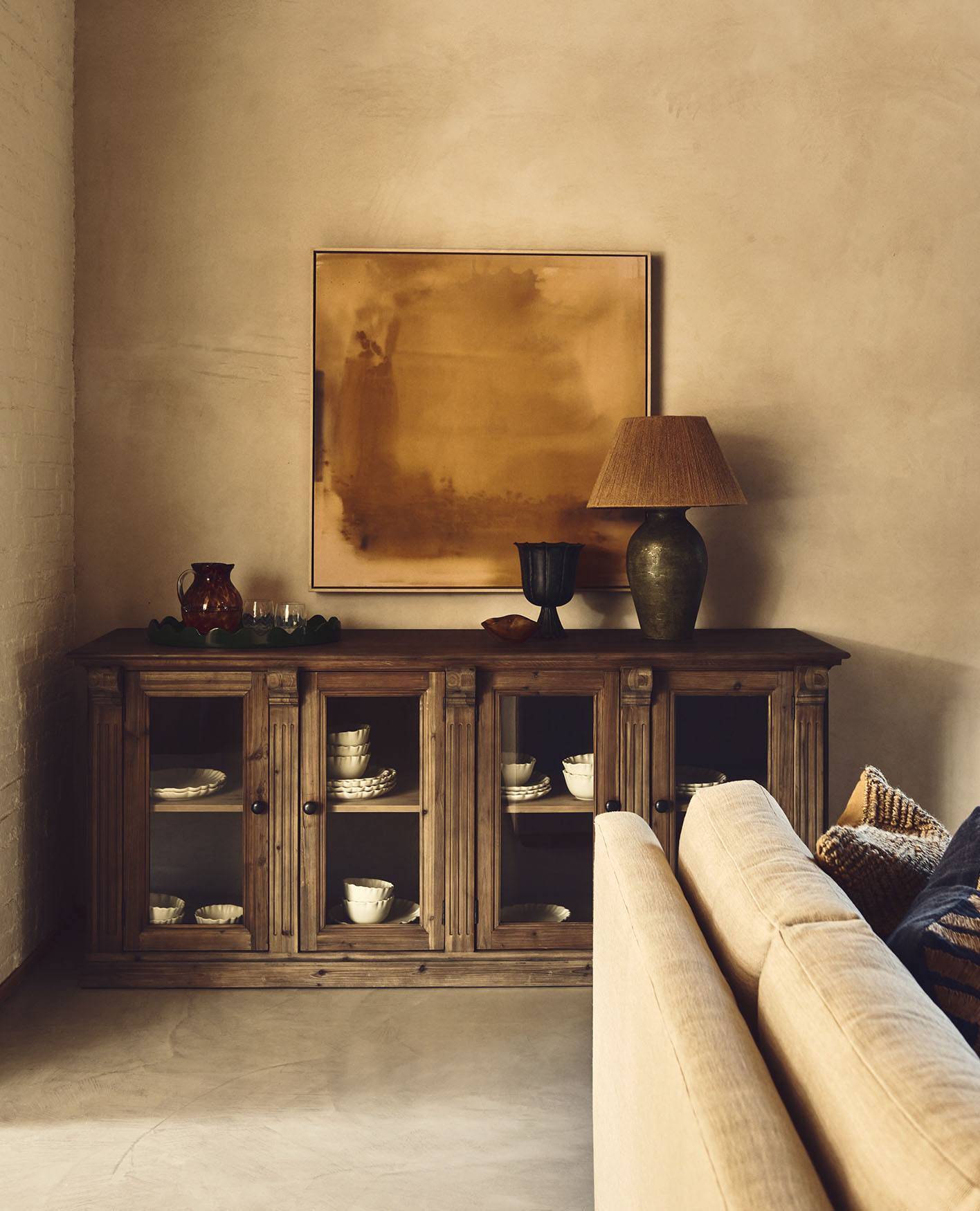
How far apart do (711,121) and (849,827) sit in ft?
7.58

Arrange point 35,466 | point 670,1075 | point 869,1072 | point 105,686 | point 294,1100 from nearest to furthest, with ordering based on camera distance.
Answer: point 869,1072 → point 670,1075 → point 294,1100 → point 105,686 → point 35,466

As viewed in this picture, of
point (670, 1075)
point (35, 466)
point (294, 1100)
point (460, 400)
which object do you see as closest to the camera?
point (670, 1075)

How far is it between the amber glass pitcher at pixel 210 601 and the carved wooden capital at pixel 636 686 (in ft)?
3.40

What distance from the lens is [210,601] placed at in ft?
9.43

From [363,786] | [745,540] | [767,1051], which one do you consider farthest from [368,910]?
[767,1051]

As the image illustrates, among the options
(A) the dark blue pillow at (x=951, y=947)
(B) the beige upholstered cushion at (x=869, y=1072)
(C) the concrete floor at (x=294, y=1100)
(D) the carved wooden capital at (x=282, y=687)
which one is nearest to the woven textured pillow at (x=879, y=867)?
(A) the dark blue pillow at (x=951, y=947)

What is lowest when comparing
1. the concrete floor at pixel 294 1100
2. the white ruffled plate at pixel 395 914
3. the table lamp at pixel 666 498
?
the concrete floor at pixel 294 1100

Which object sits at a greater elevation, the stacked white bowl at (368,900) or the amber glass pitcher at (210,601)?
the amber glass pitcher at (210,601)

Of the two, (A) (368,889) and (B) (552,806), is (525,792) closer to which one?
(B) (552,806)

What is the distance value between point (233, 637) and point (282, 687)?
0.63 feet

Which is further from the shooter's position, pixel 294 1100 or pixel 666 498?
pixel 666 498

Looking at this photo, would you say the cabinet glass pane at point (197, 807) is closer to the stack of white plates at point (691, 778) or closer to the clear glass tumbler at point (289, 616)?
the clear glass tumbler at point (289, 616)

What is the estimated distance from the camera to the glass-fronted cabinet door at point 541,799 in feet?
9.12

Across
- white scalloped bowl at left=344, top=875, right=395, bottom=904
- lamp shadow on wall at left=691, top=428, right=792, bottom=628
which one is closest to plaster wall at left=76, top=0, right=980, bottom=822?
lamp shadow on wall at left=691, top=428, right=792, bottom=628
